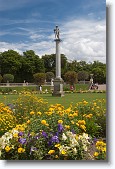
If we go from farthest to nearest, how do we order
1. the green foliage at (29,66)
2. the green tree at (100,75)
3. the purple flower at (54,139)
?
the green foliage at (29,66)
the green tree at (100,75)
the purple flower at (54,139)

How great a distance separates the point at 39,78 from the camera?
2580cm

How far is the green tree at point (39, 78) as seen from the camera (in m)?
25.0

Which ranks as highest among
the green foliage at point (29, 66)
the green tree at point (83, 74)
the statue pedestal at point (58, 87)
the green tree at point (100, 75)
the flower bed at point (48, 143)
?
the green foliage at point (29, 66)

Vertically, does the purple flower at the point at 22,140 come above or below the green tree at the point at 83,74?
below

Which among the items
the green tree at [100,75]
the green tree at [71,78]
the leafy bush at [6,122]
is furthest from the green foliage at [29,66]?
the leafy bush at [6,122]

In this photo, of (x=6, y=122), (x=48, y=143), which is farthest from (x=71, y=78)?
(x=48, y=143)

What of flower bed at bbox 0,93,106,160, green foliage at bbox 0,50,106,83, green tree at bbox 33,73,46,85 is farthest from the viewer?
green tree at bbox 33,73,46,85

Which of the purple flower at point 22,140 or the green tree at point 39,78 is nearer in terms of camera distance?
the purple flower at point 22,140

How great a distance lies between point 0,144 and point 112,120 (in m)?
1.05

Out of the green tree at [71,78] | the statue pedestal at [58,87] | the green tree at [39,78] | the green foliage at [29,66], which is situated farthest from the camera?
the green tree at [39,78]

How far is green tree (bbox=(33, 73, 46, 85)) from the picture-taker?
25000mm

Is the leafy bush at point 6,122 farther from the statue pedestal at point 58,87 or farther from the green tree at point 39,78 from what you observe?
the green tree at point 39,78

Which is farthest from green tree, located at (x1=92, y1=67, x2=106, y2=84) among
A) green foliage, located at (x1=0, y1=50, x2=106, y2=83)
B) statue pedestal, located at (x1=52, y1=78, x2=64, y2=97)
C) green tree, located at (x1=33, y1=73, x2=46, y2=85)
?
green tree, located at (x1=33, y1=73, x2=46, y2=85)

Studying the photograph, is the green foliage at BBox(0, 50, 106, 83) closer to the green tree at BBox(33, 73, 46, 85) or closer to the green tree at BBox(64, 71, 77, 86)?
the green tree at BBox(33, 73, 46, 85)
